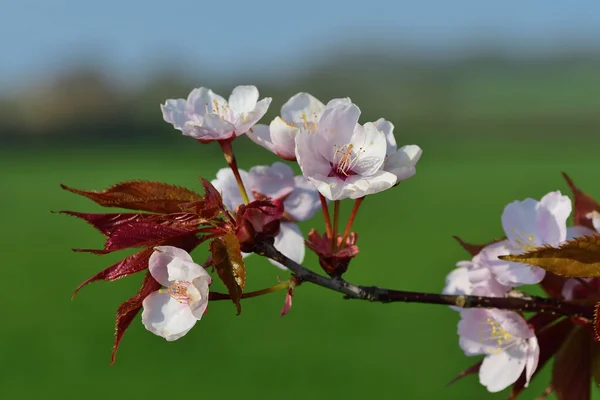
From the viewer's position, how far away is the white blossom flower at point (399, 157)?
50 centimetres

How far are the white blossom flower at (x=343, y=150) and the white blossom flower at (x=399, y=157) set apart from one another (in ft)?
0.05

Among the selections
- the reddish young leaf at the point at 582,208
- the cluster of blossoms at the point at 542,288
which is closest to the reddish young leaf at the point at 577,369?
the cluster of blossoms at the point at 542,288

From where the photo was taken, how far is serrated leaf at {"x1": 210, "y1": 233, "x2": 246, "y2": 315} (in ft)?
1.47

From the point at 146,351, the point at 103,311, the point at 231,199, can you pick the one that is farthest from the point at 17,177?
the point at 231,199

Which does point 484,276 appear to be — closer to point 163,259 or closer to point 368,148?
point 368,148

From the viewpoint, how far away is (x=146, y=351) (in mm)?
4797

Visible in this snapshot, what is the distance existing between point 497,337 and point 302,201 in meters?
0.22

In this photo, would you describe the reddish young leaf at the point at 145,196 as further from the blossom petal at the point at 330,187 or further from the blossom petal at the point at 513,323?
the blossom petal at the point at 513,323

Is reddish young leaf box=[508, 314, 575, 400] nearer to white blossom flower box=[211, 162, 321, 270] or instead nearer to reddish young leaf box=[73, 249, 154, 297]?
white blossom flower box=[211, 162, 321, 270]

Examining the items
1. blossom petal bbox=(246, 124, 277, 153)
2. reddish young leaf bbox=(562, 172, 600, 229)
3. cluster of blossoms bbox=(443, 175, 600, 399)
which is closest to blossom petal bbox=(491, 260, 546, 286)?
cluster of blossoms bbox=(443, 175, 600, 399)

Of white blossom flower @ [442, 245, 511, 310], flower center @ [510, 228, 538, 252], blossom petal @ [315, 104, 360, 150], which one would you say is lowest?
white blossom flower @ [442, 245, 511, 310]

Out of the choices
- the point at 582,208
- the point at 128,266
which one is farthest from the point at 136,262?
the point at 582,208

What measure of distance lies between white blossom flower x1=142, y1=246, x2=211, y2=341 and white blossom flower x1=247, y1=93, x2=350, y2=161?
4.4 inches

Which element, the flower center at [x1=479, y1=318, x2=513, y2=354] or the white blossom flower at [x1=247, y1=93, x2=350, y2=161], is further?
the flower center at [x1=479, y1=318, x2=513, y2=354]
